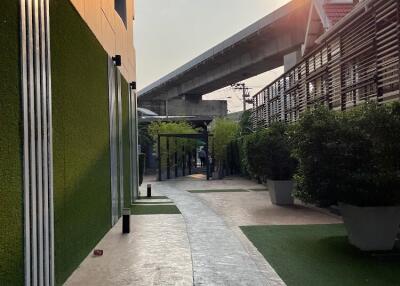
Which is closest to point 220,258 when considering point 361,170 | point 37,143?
point 361,170

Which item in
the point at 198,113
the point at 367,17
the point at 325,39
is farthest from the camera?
the point at 198,113

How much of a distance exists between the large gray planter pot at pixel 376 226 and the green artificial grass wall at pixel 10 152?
5.08 meters

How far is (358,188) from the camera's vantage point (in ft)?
23.9

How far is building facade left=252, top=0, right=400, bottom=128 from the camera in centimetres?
926

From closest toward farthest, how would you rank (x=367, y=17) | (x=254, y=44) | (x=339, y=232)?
1. (x=339, y=232)
2. (x=367, y=17)
3. (x=254, y=44)

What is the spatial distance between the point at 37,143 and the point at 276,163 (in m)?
9.84

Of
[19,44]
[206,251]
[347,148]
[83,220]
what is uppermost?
[19,44]

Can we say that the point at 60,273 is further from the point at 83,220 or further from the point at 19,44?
the point at 19,44

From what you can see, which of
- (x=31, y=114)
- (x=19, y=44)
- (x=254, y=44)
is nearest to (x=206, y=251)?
(x=31, y=114)

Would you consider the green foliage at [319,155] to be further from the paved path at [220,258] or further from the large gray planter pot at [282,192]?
the large gray planter pot at [282,192]

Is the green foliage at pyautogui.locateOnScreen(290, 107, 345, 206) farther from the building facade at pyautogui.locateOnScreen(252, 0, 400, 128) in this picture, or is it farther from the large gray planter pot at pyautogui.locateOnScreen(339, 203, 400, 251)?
the building facade at pyautogui.locateOnScreen(252, 0, 400, 128)

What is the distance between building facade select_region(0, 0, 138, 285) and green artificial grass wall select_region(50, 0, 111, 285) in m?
0.01

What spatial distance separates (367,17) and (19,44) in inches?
318

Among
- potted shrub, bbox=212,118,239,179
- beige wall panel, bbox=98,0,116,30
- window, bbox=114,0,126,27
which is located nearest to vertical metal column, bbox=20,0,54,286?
beige wall panel, bbox=98,0,116,30
